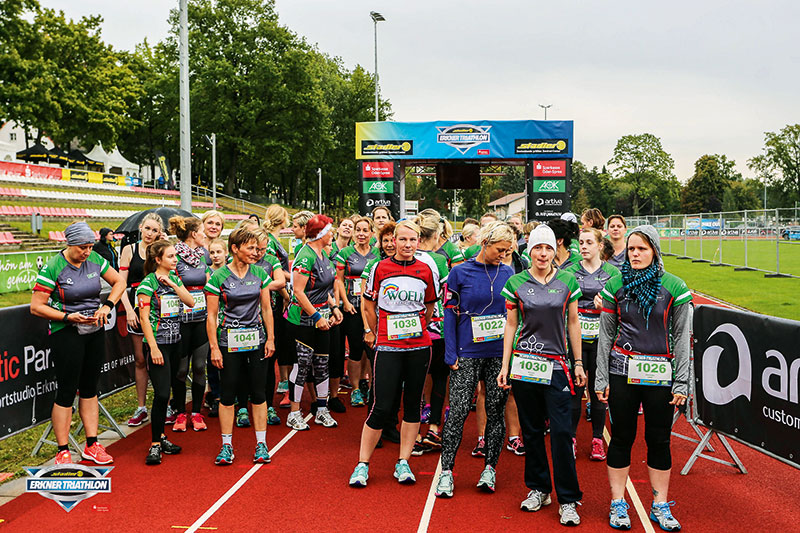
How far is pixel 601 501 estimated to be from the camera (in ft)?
16.4

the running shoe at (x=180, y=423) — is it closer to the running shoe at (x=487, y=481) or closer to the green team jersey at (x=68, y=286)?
the green team jersey at (x=68, y=286)

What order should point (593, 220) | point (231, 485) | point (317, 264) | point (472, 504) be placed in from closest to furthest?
point (472, 504), point (231, 485), point (317, 264), point (593, 220)

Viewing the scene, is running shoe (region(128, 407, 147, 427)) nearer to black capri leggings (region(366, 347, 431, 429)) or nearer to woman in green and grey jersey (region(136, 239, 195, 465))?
woman in green and grey jersey (region(136, 239, 195, 465))

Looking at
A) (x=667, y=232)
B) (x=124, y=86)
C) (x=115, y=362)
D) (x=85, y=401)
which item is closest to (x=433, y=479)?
(x=85, y=401)

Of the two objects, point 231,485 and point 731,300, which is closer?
point 231,485

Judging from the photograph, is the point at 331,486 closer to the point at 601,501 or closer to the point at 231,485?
the point at 231,485

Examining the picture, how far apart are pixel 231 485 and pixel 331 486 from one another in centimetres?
79

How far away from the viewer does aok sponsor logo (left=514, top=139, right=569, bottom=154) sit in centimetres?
2095

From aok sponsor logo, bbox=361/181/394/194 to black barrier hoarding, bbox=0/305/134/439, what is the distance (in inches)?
637

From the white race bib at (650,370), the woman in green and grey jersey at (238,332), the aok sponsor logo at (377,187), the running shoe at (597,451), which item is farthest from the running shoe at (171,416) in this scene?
the aok sponsor logo at (377,187)

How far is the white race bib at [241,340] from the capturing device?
5645 mm

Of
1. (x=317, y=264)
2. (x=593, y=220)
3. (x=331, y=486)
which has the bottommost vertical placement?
(x=331, y=486)

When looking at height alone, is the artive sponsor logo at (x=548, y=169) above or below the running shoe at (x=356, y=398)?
above

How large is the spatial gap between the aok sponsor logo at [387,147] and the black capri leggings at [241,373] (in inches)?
643
